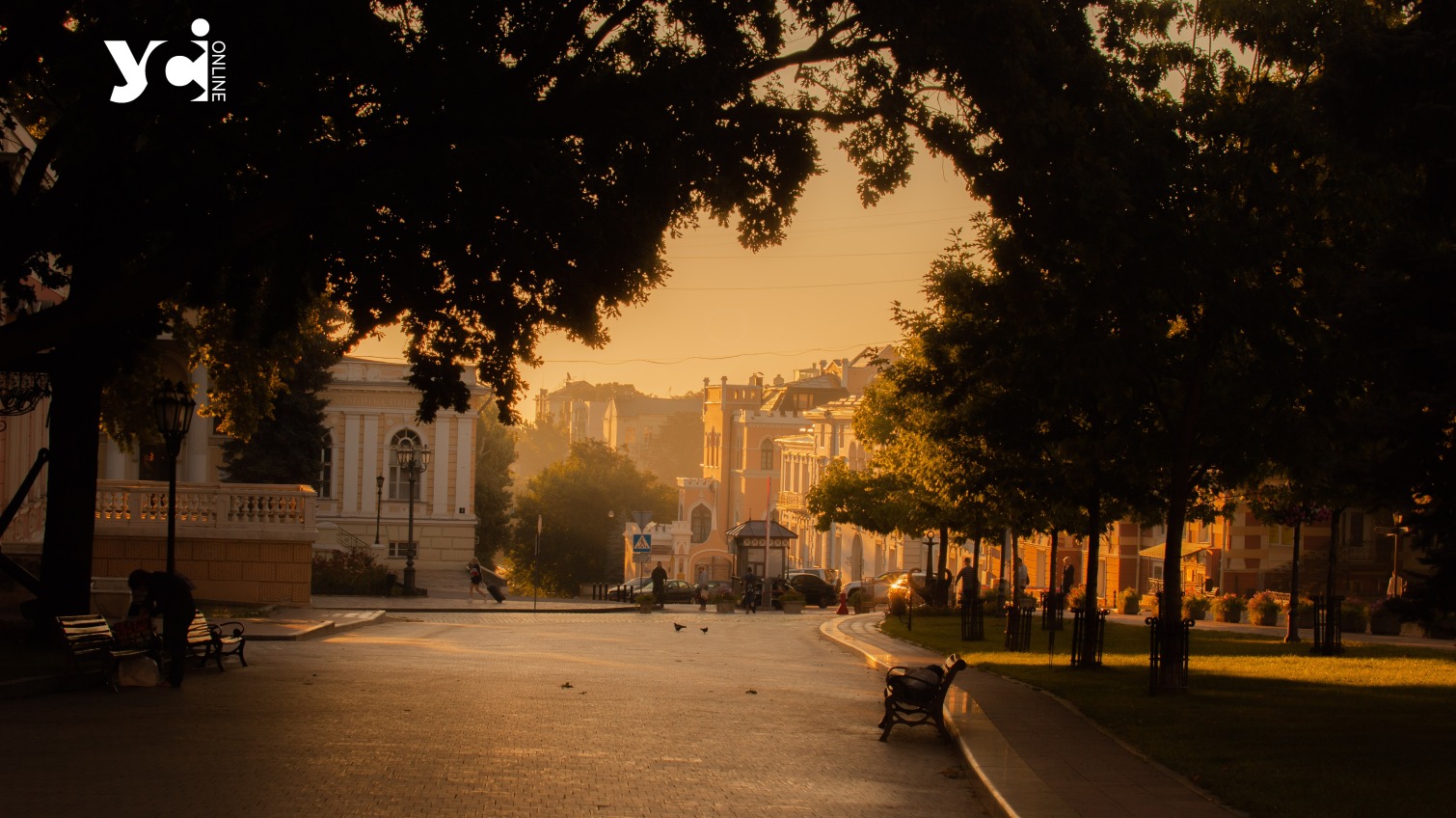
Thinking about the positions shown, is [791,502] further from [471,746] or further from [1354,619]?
[471,746]

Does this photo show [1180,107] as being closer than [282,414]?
Yes

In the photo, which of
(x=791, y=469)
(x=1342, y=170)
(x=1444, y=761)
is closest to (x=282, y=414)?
(x=1342, y=170)

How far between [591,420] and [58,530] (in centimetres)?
17992

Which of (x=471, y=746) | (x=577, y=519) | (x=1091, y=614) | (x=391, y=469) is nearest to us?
(x=471, y=746)

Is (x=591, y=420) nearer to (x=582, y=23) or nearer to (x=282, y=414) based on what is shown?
(x=282, y=414)

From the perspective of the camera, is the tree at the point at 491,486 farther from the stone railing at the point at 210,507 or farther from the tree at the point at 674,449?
the tree at the point at 674,449

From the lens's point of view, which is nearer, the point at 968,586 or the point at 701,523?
the point at 968,586

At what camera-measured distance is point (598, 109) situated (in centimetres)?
1496

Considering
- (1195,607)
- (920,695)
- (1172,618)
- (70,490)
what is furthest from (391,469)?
(920,695)

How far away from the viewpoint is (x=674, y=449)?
572ft

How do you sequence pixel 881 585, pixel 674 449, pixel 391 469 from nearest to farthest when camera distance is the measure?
pixel 881 585 < pixel 391 469 < pixel 674 449

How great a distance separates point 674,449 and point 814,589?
379ft

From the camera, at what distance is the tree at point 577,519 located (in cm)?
8656

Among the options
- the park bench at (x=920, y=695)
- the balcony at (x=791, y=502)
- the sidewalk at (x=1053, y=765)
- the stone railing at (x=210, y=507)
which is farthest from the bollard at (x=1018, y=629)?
the balcony at (x=791, y=502)
